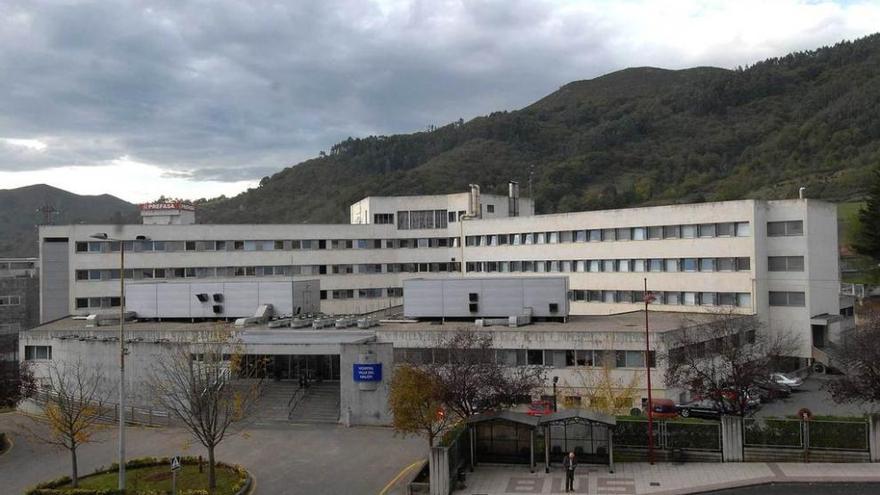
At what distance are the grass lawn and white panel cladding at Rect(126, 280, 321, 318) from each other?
20794 millimetres

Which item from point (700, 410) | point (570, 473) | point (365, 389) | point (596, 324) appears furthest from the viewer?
point (596, 324)

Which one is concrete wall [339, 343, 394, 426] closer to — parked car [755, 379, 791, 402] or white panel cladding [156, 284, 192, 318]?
parked car [755, 379, 791, 402]

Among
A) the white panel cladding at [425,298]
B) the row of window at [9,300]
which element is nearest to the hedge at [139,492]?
the white panel cladding at [425,298]

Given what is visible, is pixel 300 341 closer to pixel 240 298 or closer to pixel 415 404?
pixel 415 404

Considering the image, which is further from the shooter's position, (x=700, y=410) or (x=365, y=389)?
(x=700, y=410)

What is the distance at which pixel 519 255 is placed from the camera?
65938mm

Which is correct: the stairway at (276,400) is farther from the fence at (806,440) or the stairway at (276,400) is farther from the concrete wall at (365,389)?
the fence at (806,440)

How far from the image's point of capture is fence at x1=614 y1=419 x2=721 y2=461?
28.1m

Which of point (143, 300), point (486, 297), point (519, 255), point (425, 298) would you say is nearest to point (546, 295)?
point (486, 297)

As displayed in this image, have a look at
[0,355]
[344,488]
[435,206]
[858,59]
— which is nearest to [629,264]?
[435,206]

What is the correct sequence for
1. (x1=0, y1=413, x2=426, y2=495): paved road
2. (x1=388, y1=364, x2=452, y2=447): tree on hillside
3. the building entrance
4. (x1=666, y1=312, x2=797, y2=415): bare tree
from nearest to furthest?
(x1=0, y1=413, x2=426, y2=495): paved road < (x1=388, y1=364, x2=452, y2=447): tree on hillside < (x1=666, y1=312, x2=797, y2=415): bare tree < the building entrance

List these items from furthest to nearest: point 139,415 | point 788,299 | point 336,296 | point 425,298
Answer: point 336,296
point 788,299
point 425,298
point 139,415

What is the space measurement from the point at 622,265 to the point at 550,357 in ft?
65.4

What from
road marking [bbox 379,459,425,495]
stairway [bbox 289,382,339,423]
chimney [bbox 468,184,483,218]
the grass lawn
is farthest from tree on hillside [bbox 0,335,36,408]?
chimney [bbox 468,184,483,218]
